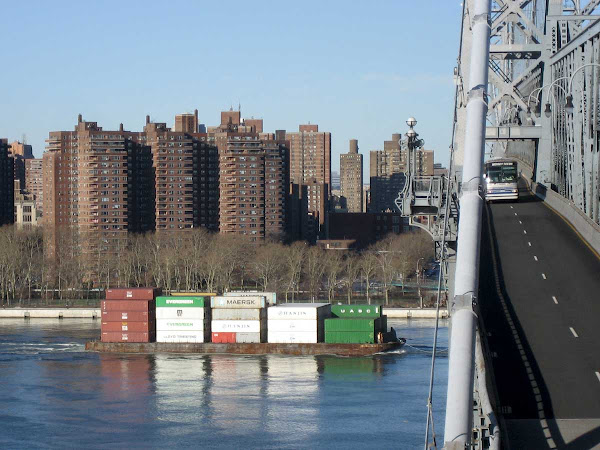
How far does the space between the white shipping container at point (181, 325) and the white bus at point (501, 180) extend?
111 ft

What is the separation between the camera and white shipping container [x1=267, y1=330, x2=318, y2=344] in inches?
2771

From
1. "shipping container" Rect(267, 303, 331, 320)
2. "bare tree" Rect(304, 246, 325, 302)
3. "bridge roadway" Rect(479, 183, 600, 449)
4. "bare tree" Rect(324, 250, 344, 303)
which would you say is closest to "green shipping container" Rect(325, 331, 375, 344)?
"shipping container" Rect(267, 303, 331, 320)

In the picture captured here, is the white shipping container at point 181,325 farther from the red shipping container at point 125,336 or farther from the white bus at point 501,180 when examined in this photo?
the white bus at point 501,180

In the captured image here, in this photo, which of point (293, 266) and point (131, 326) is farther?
point (293, 266)

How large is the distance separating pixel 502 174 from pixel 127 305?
122ft

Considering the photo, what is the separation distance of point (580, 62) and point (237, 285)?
83790 millimetres

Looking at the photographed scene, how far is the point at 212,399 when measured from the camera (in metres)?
46.6

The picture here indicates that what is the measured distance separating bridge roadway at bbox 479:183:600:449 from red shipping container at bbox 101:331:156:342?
42.5 meters

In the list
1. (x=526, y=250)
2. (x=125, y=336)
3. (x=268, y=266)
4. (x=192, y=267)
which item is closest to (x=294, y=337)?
(x=125, y=336)

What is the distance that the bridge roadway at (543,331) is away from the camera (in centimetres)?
1478

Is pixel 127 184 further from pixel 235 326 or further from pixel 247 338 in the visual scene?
pixel 247 338

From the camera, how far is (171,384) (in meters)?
52.3

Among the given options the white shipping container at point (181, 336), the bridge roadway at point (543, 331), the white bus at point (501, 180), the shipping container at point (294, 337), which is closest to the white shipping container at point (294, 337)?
the shipping container at point (294, 337)

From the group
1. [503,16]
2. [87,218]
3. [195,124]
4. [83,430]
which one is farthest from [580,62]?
[195,124]
